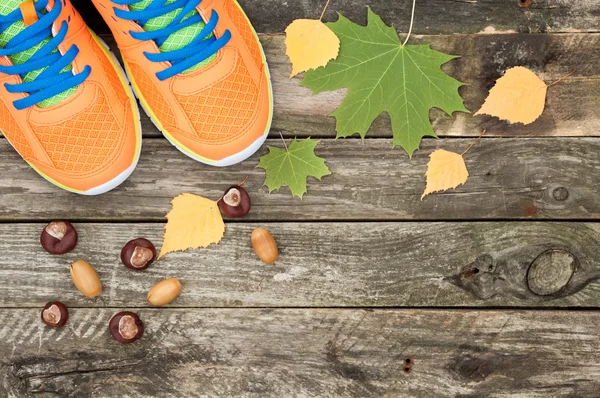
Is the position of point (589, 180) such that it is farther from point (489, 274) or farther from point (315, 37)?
point (315, 37)

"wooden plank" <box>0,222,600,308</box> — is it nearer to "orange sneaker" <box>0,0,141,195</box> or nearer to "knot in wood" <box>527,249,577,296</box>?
"knot in wood" <box>527,249,577,296</box>

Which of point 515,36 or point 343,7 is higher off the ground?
point 515,36

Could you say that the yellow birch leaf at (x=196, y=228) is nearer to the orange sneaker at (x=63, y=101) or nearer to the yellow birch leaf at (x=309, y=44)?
the orange sneaker at (x=63, y=101)

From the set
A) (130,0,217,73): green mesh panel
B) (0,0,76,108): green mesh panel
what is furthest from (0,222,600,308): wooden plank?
(130,0,217,73): green mesh panel

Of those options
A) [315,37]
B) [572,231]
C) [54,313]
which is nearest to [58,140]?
[54,313]

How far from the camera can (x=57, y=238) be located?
125cm

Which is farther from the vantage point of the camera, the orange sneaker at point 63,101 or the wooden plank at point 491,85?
the wooden plank at point 491,85

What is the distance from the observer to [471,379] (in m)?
1.29

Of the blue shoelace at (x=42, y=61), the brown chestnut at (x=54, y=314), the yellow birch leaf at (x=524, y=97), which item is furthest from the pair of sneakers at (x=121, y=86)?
the yellow birch leaf at (x=524, y=97)

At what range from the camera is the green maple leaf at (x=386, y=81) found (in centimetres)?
122

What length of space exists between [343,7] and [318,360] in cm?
81

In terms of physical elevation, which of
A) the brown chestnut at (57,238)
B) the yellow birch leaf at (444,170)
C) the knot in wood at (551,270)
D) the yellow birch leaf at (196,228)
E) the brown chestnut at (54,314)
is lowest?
the brown chestnut at (54,314)

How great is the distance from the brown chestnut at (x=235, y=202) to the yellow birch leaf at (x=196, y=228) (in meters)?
0.03

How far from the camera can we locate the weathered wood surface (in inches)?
51.2
